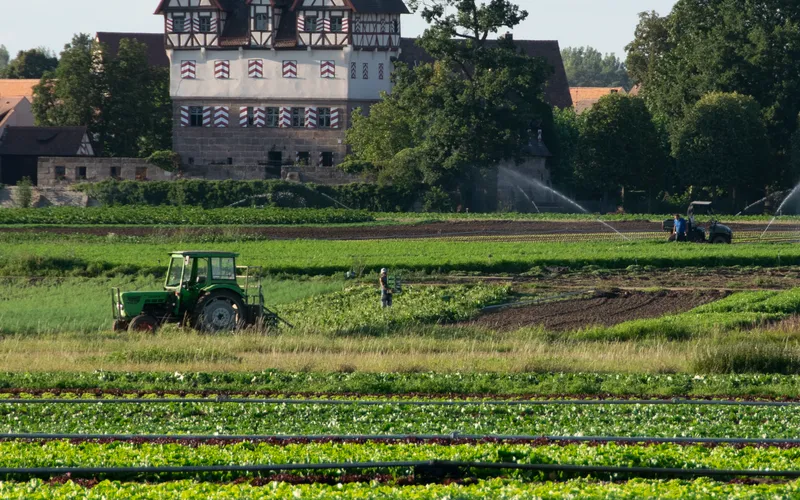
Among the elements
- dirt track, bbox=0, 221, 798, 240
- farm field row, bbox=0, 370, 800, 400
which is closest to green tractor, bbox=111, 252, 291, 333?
farm field row, bbox=0, 370, 800, 400

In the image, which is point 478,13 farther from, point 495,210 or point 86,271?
point 86,271

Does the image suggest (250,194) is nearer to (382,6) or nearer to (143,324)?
(382,6)

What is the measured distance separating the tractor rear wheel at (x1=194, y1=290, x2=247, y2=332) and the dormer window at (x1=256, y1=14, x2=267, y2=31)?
56.9 m

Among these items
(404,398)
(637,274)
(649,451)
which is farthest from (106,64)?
(649,451)

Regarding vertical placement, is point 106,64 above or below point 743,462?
above

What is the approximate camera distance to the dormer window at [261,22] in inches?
3383

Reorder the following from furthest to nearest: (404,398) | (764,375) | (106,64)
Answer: (106,64) → (764,375) → (404,398)

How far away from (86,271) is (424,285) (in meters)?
11.7

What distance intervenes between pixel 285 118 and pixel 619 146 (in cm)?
2139

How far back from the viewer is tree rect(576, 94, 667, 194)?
79438 millimetres

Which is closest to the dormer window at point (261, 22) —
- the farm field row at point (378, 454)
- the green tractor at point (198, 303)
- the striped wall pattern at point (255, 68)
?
the striped wall pattern at point (255, 68)

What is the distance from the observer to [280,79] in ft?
283

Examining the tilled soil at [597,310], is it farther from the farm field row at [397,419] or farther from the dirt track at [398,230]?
the dirt track at [398,230]

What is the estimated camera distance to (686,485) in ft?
50.0
